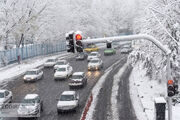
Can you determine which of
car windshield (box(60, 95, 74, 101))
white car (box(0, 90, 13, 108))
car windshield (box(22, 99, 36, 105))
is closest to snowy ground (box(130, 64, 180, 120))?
car windshield (box(60, 95, 74, 101))

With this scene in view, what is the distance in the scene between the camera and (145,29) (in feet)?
104

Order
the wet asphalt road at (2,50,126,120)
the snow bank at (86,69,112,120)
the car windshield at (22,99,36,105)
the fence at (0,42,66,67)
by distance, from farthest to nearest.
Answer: the fence at (0,42,66,67), the wet asphalt road at (2,50,126,120), the snow bank at (86,69,112,120), the car windshield at (22,99,36,105)

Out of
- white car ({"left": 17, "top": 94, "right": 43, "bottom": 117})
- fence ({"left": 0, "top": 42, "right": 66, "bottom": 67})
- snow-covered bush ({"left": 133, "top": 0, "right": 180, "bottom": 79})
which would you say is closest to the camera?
white car ({"left": 17, "top": 94, "right": 43, "bottom": 117})

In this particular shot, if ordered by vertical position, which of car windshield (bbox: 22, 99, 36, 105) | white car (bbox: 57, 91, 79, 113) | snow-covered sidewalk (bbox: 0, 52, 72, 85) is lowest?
white car (bbox: 57, 91, 79, 113)

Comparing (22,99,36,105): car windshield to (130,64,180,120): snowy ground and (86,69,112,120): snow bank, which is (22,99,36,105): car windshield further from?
(130,64,180,120): snowy ground

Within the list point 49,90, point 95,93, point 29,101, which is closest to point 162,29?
point 95,93

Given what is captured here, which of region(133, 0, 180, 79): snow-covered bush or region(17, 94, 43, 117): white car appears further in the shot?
region(133, 0, 180, 79): snow-covered bush

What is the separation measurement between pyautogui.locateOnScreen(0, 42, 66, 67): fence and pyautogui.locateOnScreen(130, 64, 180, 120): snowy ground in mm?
21817

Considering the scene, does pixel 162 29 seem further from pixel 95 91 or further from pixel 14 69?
pixel 14 69

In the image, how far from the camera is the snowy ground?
23.4m

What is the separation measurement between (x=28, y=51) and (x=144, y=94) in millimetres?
33499

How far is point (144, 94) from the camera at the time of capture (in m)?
30.0

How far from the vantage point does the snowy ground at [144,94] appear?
76.6ft

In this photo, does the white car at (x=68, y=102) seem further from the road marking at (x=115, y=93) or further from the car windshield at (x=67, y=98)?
the road marking at (x=115, y=93)
